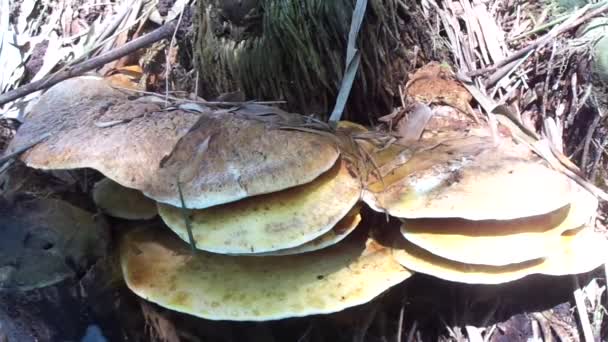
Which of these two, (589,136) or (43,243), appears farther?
(589,136)

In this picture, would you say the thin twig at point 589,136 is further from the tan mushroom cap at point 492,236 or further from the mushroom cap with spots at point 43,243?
the mushroom cap with spots at point 43,243

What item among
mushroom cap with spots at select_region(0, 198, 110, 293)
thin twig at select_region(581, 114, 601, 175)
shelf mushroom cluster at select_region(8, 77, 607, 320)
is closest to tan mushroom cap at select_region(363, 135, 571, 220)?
shelf mushroom cluster at select_region(8, 77, 607, 320)

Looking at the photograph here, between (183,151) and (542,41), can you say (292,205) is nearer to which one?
(183,151)

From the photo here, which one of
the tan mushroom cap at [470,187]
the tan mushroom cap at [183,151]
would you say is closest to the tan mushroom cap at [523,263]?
the tan mushroom cap at [470,187]

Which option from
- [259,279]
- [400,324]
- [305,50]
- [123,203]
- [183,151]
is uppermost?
[305,50]

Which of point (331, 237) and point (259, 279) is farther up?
point (331, 237)

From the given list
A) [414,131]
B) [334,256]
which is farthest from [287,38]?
[334,256]

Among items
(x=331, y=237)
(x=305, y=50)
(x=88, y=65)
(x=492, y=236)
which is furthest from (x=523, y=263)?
(x=88, y=65)
